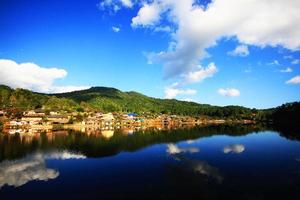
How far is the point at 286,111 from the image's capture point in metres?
104

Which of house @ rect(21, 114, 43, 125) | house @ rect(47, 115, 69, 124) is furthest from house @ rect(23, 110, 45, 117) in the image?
house @ rect(47, 115, 69, 124)

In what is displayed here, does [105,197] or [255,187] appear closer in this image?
[105,197]

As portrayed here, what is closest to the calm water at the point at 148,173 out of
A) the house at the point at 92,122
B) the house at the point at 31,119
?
the house at the point at 31,119

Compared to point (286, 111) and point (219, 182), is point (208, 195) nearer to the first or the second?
point (219, 182)

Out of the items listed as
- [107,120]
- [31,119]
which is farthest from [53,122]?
[107,120]

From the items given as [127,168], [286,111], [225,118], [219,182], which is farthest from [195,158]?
[225,118]

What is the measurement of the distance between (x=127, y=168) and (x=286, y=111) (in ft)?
307

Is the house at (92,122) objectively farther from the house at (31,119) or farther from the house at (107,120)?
the house at (31,119)

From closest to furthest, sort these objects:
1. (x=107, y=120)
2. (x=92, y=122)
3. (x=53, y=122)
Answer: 1. (x=53, y=122)
2. (x=92, y=122)
3. (x=107, y=120)

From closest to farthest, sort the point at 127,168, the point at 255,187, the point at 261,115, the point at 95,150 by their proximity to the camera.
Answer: the point at 255,187 → the point at 127,168 → the point at 95,150 → the point at 261,115

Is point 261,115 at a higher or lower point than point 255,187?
higher

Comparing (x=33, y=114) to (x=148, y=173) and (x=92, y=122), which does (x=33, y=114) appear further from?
Answer: (x=148, y=173)

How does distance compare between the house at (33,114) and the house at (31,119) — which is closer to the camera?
the house at (31,119)

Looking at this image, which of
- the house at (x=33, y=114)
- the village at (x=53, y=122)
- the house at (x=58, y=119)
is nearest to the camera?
the village at (x=53, y=122)
